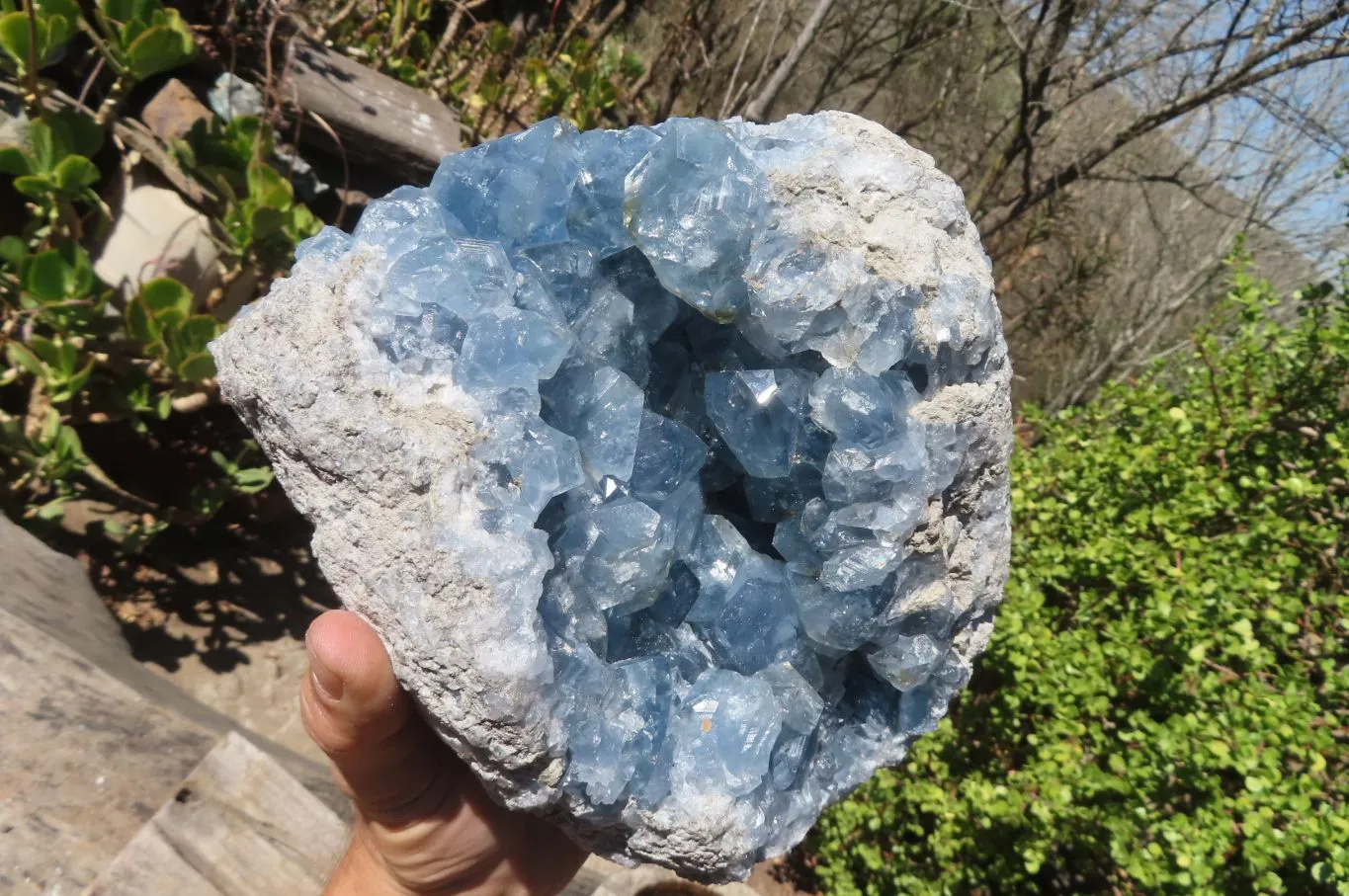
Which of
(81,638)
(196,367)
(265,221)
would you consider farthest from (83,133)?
(81,638)

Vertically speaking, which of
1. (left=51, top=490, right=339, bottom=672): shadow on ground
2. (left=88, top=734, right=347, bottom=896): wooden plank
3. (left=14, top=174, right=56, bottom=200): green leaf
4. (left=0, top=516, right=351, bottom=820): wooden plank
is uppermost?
(left=14, top=174, right=56, bottom=200): green leaf

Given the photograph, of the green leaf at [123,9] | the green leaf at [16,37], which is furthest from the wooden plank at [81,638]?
the green leaf at [123,9]

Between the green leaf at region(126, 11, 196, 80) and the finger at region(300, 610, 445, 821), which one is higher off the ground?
the green leaf at region(126, 11, 196, 80)

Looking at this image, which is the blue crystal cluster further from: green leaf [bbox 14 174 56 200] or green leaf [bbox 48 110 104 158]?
green leaf [bbox 48 110 104 158]

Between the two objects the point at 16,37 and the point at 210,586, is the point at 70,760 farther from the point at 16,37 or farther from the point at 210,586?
the point at 16,37

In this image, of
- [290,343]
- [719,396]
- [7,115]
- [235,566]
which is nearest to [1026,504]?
[719,396]

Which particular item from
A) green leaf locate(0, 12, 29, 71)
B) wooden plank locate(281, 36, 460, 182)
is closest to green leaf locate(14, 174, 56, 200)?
green leaf locate(0, 12, 29, 71)

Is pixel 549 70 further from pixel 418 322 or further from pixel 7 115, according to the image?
pixel 418 322
